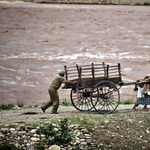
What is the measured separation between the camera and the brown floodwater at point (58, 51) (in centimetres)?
1438

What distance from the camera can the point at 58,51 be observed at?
22594 millimetres

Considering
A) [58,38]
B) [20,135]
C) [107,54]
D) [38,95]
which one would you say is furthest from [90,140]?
[58,38]

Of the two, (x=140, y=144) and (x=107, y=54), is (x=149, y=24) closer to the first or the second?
(x=107, y=54)

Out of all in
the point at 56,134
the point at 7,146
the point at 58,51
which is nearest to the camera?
the point at 7,146

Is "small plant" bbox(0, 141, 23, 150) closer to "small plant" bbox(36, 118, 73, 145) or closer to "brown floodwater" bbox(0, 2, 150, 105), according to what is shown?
"small plant" bbox(36, 118, 73, 145)

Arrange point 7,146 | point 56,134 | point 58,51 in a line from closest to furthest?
1. point 7,146
2. point 56,134
3. point 58,51

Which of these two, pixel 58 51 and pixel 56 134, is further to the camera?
pixel 58 51

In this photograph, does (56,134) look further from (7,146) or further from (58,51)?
(58,51)

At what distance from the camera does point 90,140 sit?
5828 mm

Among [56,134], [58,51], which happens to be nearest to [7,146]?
[56,134]

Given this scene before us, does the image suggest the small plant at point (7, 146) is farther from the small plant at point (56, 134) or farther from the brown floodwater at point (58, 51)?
the brown floodwater at point (58, 51)

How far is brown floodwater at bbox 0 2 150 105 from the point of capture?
14375mm

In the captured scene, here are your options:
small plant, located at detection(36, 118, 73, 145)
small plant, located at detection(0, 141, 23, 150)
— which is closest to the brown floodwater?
small plant, located at detection(36, 118, 73, 145)

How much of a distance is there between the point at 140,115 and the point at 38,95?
23.9ft
